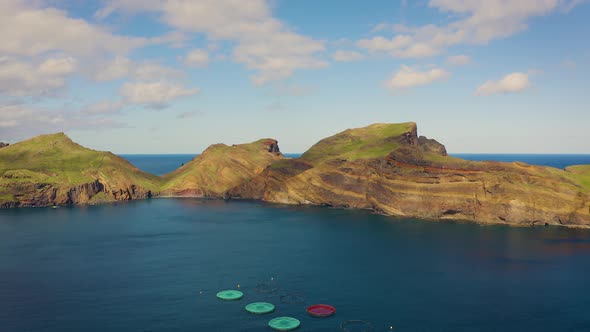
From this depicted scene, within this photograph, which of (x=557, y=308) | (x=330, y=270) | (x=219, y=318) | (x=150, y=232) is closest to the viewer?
(x=219, y=318)

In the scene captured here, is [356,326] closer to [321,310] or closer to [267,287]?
[321,310]

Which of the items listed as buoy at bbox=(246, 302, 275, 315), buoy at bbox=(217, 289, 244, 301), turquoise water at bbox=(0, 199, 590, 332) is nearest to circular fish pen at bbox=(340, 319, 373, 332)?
turquoise water at bbox=(0, 199, 590, 332)

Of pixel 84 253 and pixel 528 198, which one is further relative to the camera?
pixel 528 198

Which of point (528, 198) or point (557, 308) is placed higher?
point (528, 198)

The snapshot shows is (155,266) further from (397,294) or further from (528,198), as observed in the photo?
(528,198)

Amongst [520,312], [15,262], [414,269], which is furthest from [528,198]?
[15,262]

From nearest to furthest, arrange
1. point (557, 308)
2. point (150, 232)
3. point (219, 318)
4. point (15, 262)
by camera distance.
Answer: point (219, 318) → point (557, 308) → point (15, 262) → point (150, 232)

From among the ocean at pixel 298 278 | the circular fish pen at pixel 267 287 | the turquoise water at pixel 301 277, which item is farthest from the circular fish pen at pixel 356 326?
the circular fish pen at pixel 267 287

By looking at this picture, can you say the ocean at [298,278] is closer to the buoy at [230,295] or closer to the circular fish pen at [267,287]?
the circular fish pen at [267,287]
